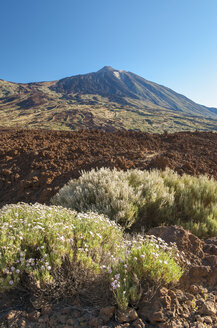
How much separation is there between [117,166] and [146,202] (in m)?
2.32

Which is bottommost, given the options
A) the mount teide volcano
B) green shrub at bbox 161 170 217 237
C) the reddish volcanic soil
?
green shrub at bbox 161 170 217 237

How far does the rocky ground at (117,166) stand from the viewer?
1.70m

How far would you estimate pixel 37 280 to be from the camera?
186 cm

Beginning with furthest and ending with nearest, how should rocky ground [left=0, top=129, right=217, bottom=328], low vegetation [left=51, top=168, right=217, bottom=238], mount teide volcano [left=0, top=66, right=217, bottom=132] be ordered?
mount teide volcano [left=0, top=66, right=217, bottom=132] < low vegetation [left=51, top=168, right=217, bottom=238] < rocky ground [left=0, top=129, right=217, bottom=328]

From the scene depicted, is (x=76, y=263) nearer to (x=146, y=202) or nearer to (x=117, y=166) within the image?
(x=146, y=202)

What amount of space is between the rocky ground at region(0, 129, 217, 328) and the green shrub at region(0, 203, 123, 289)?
26 centimetres

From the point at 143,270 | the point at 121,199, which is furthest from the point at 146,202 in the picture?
the point at 143,270

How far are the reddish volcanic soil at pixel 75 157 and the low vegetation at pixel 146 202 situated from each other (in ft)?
4.72

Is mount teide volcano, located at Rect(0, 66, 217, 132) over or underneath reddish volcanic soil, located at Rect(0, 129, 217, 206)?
over

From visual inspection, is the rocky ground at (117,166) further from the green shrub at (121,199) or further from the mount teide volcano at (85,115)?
the mount teide volcano at (85,115)

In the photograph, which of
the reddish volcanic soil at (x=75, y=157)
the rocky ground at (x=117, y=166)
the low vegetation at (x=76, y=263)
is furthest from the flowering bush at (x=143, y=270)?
the reddish volcanic soil at (x=75, y=157)

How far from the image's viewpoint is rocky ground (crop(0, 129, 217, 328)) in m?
1.70

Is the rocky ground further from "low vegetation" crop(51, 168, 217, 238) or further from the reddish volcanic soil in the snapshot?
"low vegetation" crop(51, 168, 217, 238)

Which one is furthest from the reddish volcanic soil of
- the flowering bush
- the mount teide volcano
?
the mount teide volcano
